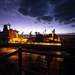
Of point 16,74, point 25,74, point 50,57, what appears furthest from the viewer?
point 25,74

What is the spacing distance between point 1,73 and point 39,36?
29.5 meters

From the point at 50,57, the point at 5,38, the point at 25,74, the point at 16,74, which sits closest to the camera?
the point at 50,57

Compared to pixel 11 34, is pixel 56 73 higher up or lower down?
lower down

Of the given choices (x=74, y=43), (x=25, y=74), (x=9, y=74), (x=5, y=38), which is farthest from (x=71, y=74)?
(x=5, y=38)

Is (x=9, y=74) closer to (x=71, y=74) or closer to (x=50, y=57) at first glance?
(x=71, y=74)

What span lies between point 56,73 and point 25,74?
9.94 feet

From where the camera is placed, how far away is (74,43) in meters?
19.3

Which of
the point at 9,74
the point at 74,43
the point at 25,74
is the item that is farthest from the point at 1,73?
the point at 74,43

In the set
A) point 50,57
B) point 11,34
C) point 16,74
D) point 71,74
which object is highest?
point 11,34

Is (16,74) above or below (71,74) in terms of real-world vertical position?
above

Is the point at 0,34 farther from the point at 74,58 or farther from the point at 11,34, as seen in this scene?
the point at 74,58

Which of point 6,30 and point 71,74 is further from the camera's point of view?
point 6,30

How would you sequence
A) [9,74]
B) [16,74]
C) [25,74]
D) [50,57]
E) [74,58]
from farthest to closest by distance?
1. [9,74]
2. [25,74]
3. [16,74]
4. [50,57]
5. [74,58]

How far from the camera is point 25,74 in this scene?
840 centimetres
